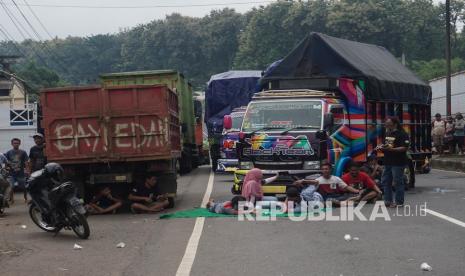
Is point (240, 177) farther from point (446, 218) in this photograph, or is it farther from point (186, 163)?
point (186, 163)

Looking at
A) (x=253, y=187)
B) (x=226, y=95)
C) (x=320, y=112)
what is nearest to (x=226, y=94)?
(x=226, y=95)

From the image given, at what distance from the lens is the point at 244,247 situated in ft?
31.5

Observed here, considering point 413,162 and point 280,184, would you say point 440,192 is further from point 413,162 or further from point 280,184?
point 280,184

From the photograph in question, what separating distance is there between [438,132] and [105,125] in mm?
18480

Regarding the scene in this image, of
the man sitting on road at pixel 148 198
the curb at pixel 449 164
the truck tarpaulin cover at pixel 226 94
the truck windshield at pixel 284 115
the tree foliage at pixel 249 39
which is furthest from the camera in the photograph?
the tree foliage at pixel 249 39

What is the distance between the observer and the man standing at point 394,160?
44.4ft

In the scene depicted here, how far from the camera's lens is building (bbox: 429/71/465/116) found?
34.7 m

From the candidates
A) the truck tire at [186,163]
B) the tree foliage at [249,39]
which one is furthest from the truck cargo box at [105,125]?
the tree foliage at [249,39]

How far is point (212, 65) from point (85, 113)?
6658cm

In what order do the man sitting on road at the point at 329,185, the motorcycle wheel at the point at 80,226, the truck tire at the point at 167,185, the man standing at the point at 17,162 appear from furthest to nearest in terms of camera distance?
the man standing at the point at 17,162, the truck tire at the point at 167,185, the man sitting on road at the point at 329,185, the motorcycle wheel at the point at 80,226

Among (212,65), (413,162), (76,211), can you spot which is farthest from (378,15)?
(76,211)

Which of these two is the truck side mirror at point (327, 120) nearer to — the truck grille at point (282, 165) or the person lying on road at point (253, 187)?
the truck grille at point (282, 165)

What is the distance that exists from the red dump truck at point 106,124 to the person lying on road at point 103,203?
0.86 m

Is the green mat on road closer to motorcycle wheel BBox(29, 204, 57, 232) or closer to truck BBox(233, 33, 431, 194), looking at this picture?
truck BBox(233, 33, 431, 194)
